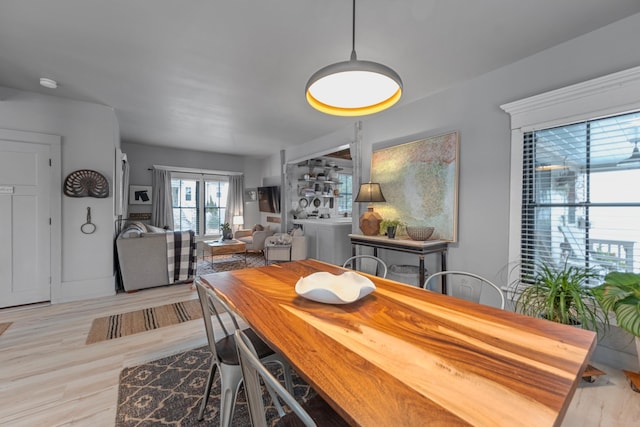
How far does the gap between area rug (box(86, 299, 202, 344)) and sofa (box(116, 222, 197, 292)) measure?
814mm

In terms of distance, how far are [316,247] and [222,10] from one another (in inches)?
160

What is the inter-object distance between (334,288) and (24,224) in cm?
393

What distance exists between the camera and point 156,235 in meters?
3.90

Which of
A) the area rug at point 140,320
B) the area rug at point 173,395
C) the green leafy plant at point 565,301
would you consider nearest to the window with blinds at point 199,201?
the area rug at point 140,320

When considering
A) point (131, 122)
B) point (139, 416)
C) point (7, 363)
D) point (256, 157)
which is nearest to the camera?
point (139, 416)

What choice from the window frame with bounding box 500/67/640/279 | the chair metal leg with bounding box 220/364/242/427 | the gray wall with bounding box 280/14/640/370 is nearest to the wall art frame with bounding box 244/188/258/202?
the gray wall with bounding box 280/14/640/370

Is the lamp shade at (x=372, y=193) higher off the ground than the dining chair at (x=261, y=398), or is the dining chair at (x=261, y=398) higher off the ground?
the lamp shade at (x=372, y=193)

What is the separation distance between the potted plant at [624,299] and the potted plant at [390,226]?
5.69ft

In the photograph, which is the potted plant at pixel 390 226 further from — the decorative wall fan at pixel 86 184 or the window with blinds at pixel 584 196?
the decorative wall fan at pixel 86 184

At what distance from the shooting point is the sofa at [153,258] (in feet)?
12.2

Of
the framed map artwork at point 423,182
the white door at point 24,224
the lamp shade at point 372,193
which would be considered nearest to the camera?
the framed map artwork at point 423,182

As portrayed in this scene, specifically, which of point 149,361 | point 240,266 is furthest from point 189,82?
point 240,266

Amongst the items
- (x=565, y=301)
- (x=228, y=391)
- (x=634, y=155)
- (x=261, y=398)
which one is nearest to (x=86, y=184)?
(x=228, y=391)

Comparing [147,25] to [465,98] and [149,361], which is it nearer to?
[149,361]
